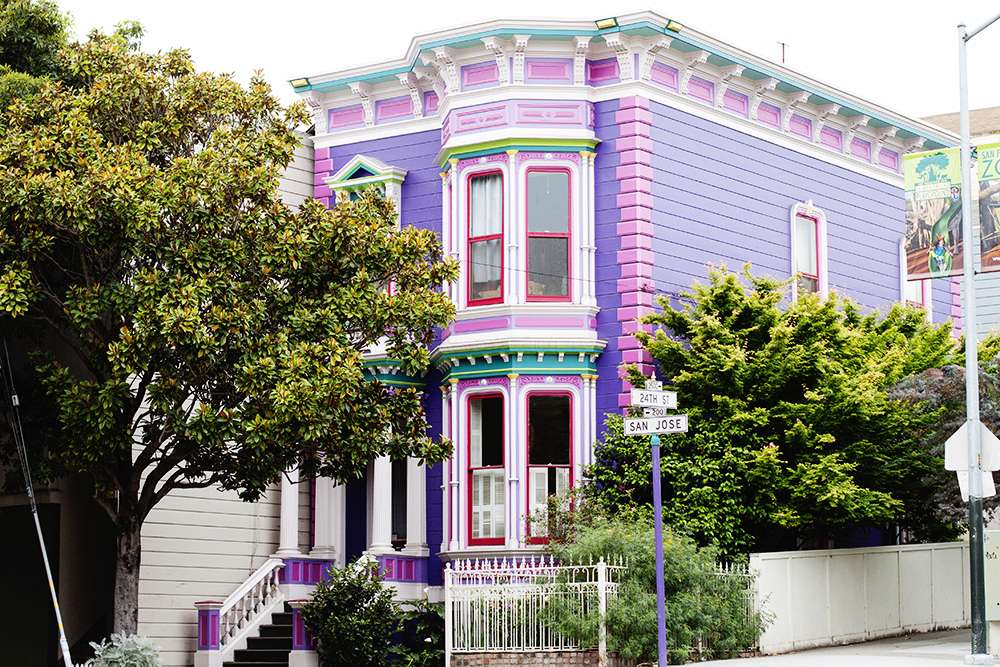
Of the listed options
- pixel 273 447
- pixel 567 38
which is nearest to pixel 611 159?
pixel 567 38

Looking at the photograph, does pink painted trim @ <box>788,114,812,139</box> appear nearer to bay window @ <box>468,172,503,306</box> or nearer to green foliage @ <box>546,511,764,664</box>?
bay window @ <box>468,172,503,306</box>

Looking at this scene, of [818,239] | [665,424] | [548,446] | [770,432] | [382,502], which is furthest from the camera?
[818,239]

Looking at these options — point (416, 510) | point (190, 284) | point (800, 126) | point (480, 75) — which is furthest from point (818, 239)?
point (190, 284)

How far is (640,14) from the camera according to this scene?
25844 millimetres

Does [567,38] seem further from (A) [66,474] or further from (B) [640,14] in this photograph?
(A) [66,474]

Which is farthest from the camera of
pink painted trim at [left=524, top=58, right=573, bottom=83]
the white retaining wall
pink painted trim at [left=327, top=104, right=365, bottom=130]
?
pink painted trim at [left=327, top=104, right=365, bottom=130]

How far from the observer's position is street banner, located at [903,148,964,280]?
21.6 meters

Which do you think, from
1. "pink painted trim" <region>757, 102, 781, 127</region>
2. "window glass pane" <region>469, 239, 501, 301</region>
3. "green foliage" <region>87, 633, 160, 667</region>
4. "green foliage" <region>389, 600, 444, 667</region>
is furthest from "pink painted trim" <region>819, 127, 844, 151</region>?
"green foliage" <region>87, 633, 160, 667</region>

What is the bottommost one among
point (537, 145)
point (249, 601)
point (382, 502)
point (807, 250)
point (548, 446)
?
point (249, 601)

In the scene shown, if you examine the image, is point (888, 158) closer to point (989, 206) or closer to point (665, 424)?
point (989, 206)

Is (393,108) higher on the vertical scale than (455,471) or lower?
higher

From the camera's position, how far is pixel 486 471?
2578 centimetres

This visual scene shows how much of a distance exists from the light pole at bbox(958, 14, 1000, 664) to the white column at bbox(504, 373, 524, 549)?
7.54 m

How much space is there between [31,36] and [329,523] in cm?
990
